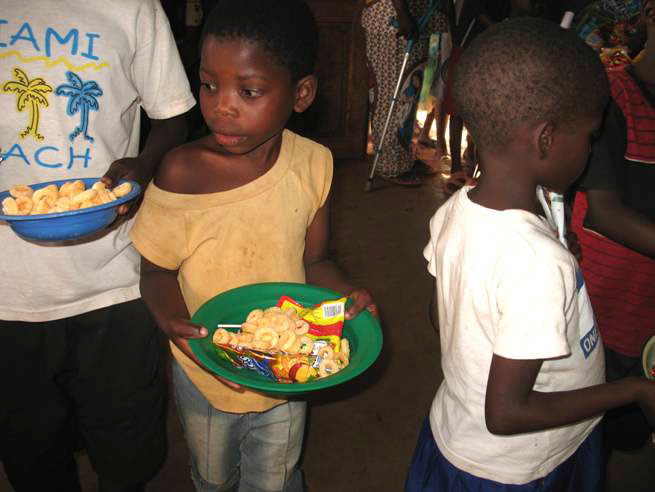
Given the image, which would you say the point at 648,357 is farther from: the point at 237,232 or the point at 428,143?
the point at 428,143

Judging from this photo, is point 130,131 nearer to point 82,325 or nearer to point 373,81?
point 82,325

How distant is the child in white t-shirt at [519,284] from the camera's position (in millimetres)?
884

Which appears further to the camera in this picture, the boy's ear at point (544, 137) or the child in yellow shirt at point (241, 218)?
the child in yellow shirt at point (241, 218)

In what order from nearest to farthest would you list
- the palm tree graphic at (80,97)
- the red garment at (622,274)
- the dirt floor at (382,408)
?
the palm tree graphic at (80,97), the red garment at (622,274), the dirt floor at (382,408)

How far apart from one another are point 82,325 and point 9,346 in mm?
171

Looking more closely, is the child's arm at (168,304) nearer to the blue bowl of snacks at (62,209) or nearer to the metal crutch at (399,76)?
the blue bowl of snacks at (62,209)

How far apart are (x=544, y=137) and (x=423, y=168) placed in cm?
432

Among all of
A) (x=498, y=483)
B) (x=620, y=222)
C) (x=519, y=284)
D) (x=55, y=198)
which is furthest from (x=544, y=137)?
(x=55, y=198)

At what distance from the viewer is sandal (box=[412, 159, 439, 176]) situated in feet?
16.8

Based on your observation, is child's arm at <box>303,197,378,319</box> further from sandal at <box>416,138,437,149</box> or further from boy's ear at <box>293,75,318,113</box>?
sandal at <box>416,138,437,149</box>

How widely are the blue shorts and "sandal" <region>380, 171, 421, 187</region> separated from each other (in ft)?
11.9

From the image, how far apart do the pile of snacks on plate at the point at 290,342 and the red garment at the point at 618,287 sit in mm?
910

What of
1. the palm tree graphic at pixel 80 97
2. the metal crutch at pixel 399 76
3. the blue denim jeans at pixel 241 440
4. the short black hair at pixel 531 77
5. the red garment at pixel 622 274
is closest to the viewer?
the short black hair at pixel 531 77

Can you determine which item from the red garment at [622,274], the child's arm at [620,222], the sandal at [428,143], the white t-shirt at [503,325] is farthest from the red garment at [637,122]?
the sandal at [428,143]
